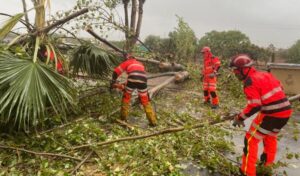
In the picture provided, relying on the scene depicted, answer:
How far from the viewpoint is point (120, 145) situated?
515 centimetres

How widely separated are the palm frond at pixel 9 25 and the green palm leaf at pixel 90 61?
160cm

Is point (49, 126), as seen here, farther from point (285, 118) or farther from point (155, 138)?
point (285, 118)

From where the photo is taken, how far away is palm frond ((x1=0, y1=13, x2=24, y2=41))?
5.44 meters

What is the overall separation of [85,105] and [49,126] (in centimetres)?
146

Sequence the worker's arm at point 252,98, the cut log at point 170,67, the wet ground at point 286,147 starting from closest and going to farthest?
the worker's arm at point 252,98, the wet ground at point 286,147, the cut log at point 170,67

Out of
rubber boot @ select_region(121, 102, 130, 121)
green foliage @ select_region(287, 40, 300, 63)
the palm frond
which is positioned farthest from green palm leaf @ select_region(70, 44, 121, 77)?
green foliage @ select_region(287, 40, 300, 63)

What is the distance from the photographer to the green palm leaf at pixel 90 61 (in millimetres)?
6996

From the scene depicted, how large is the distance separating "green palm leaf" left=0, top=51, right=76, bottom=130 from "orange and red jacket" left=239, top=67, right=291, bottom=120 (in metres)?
2.47

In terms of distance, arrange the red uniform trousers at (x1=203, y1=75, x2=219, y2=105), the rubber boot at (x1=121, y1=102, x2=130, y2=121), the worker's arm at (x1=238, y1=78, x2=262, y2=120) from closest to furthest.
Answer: the worker's arm at (x1=238, y1=78, x2=262, y2=120), the rubber boot at (x1=121, y1=102, x2=130, y2=121), the red uniform trousers at (x1=203, y1=75, x2=219, y2=105)

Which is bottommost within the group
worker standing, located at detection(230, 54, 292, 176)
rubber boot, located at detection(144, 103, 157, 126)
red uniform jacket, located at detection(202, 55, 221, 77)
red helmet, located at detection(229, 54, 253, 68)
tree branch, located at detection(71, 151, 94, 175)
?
tree branch, located at detection(71, 151, 94, 175)

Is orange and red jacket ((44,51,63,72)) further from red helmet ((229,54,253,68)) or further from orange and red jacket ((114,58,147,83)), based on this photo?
red helmet ((229,54,253,68))

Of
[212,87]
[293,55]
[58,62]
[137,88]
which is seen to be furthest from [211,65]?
[293,55]

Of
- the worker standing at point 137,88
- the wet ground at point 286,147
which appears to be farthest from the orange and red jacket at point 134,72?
the wet ground at point 286,147

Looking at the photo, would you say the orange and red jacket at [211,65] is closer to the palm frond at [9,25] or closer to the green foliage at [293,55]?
the palm frond at [9,25]
